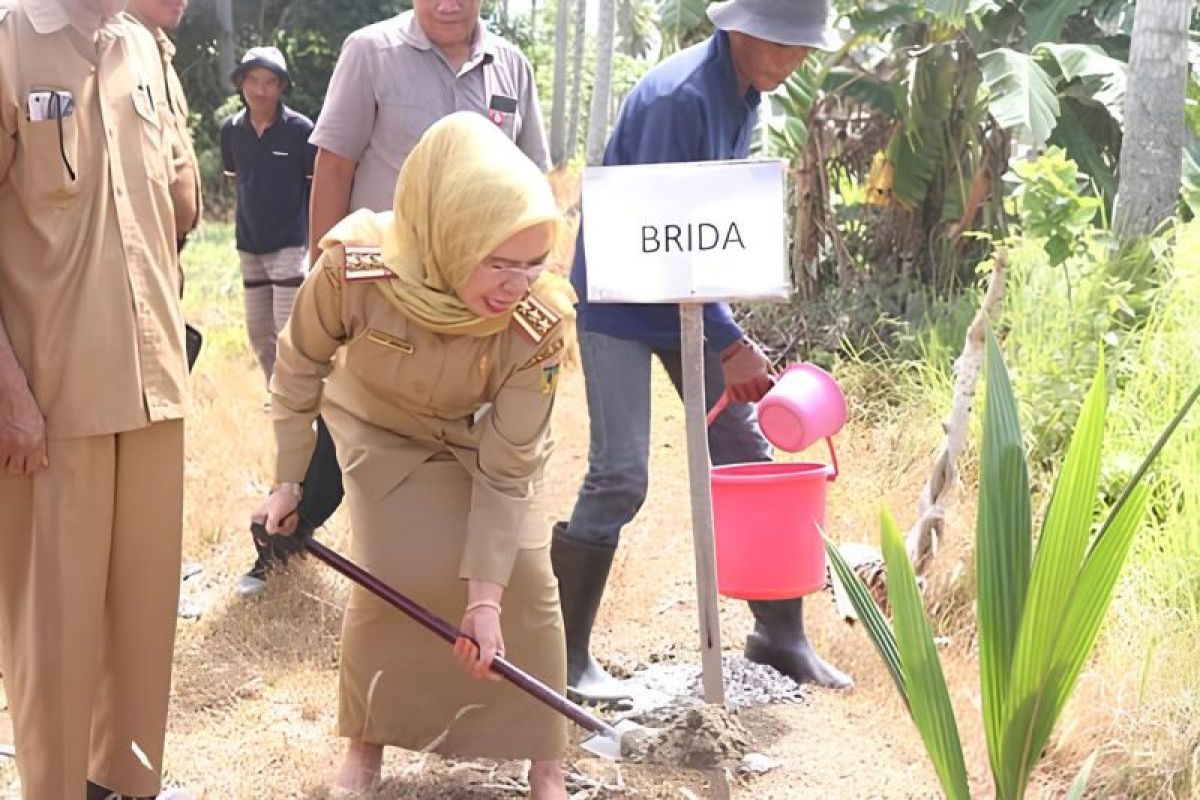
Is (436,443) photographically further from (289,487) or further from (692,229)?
(692,229)

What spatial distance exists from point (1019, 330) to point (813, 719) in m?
2.28

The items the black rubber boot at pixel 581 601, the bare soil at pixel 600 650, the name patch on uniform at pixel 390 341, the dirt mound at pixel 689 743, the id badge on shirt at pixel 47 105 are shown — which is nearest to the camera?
the id badge on shirt at pixel 47 105

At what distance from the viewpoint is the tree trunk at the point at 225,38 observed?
25188 millimetres

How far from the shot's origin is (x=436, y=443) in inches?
122

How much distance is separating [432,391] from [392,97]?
1.15m

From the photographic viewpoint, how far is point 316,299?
2938 millimetres

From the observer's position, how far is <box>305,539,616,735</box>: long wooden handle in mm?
2881

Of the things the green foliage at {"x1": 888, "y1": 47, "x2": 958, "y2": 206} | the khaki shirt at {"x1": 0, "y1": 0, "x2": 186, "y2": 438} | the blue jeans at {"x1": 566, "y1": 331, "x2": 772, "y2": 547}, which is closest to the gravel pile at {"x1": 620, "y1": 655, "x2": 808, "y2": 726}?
the blue jeans at {"x1": 566, "y1": 331, "x2": 772, "y2": 547}

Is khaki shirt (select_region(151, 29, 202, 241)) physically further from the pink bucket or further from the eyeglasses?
the pink bucket

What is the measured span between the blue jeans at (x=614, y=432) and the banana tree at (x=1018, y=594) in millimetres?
1192

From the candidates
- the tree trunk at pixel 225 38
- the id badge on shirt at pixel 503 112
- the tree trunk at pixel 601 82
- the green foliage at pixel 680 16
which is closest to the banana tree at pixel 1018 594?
the id badge on shirt at pixel 503 112

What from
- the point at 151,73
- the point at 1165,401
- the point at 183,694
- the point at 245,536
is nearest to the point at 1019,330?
the point at 1165,401

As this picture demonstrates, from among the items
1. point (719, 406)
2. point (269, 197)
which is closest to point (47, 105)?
point (719, 406)

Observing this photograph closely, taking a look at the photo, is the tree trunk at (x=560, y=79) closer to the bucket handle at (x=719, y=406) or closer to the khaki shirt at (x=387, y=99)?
the khaki shirt at (x=387, y=99)
